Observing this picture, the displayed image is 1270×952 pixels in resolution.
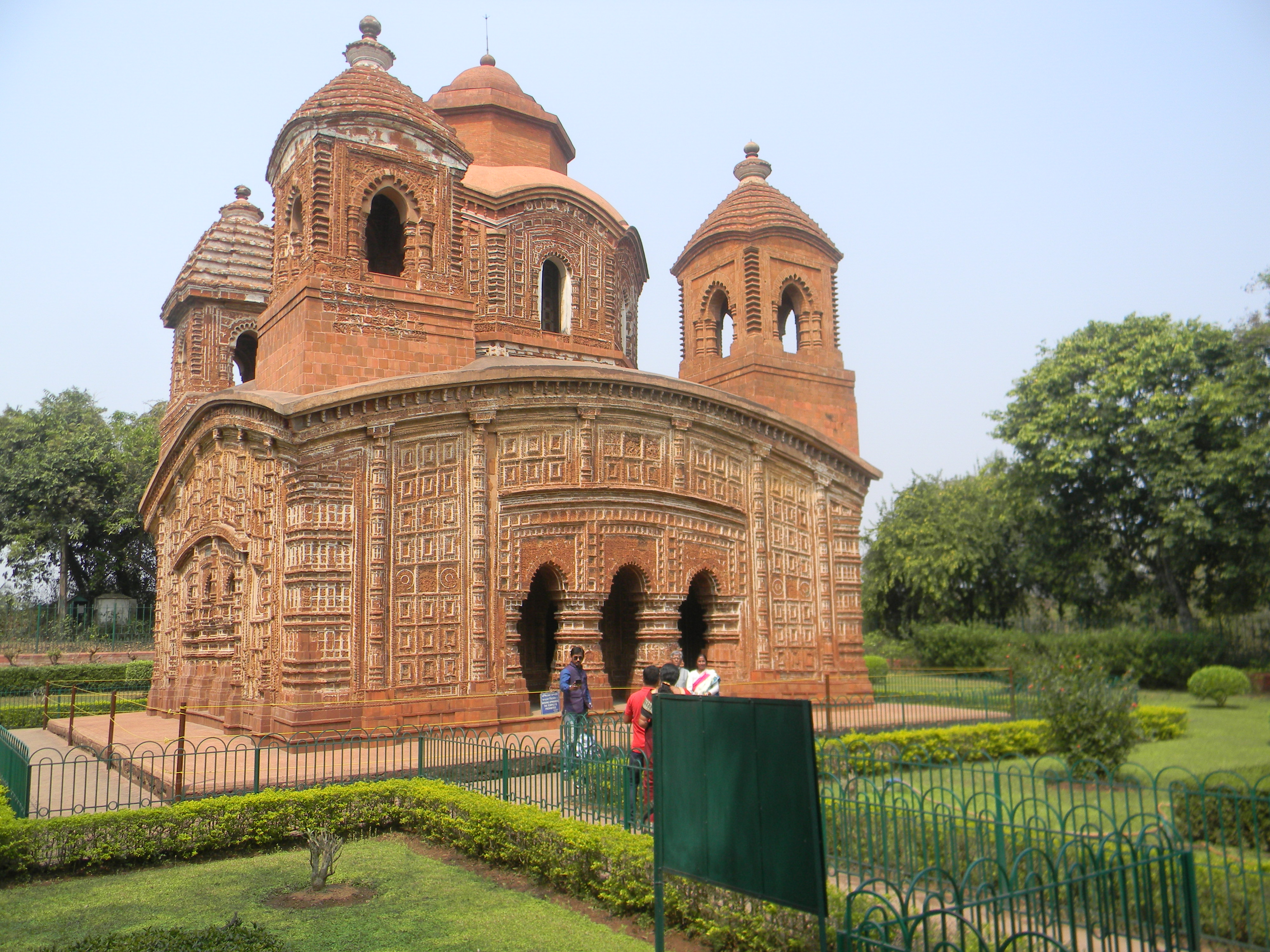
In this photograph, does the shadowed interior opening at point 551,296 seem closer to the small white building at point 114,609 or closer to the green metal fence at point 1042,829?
the green metal fence at point 1042,829

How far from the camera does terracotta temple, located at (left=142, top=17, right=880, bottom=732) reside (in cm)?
1213

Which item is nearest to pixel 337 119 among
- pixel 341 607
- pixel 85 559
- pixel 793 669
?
pixel 341 607

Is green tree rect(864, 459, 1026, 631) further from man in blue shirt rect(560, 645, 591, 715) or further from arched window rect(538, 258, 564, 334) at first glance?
man in blue shirt rect(560, 645, 591, 715)

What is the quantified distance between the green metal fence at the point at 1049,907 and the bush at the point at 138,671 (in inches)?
814

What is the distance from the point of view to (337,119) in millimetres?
13789

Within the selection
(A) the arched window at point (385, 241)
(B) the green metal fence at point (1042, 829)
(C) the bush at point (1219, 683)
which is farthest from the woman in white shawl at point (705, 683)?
(C) the bush at point (1219, 683)

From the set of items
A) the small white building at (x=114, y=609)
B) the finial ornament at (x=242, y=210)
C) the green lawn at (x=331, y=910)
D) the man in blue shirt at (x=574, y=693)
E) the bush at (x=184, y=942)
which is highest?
the finial ornament at (x=242, y=210)

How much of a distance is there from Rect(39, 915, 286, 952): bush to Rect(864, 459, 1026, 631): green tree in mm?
23627

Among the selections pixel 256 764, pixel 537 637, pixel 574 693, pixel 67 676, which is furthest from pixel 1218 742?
pixel 67 676

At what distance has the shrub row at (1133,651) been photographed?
21312mm

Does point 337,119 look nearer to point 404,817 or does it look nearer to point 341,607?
point 341,607

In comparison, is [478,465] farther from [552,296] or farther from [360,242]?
[552,296]

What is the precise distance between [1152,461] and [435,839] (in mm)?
19033

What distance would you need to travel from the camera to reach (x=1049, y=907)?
5.85 meters
